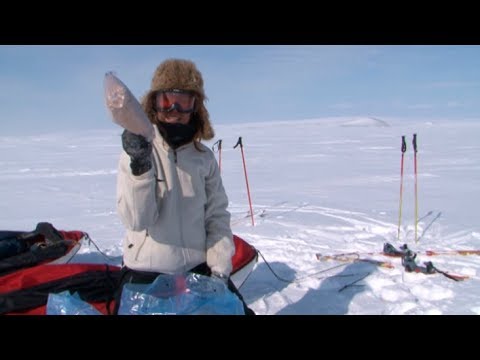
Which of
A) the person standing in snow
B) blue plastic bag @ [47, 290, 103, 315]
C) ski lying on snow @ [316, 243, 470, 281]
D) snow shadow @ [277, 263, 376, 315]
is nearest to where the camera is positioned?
blue plastic bag @ [47, 290, 103, 315]

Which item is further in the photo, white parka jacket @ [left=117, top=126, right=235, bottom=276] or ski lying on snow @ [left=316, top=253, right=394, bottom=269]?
ski lying on snow @ [left=316, top=253, right=394, bottom=269]

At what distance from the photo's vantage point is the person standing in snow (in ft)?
6.29

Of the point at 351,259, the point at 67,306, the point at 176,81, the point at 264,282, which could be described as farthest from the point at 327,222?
the point at 67,306

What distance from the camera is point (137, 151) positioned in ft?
5.21

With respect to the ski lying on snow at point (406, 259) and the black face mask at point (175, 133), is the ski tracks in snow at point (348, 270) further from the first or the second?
the black face mask at point (175, 133)

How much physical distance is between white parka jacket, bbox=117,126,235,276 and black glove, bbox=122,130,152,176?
85 millimetres

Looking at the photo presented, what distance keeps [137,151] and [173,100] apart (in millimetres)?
511

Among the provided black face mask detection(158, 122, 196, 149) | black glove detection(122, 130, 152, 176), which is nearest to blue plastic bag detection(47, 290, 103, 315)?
black glove detection(122, 130, 152, 176)

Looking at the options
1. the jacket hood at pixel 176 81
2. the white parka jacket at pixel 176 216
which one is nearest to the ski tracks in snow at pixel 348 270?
the white parka jacket at pixel 176 216

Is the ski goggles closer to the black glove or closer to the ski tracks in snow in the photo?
the black glove

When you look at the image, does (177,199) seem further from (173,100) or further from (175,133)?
(173,100)

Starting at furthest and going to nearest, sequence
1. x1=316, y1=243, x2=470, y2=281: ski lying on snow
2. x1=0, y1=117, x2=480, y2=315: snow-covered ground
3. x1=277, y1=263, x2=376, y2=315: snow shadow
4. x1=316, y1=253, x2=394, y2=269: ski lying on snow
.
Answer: x1=316, y1=253, x2=394, y2=269: ski lying on snow → x1=316, y1=243, x2=470, y2=281: ski lying on snow → x1=0, y1=117, x2=480, y2=315: snow-covered ground → x1=277, y1=263, x2=376, y2=315: snow shadow

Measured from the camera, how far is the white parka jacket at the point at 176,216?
1.80m
